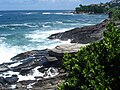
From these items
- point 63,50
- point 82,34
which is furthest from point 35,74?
point 82,34

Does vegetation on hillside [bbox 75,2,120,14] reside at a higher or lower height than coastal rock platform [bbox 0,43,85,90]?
lower

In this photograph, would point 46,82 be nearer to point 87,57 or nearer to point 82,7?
point 87,57

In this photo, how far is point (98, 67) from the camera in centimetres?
1497

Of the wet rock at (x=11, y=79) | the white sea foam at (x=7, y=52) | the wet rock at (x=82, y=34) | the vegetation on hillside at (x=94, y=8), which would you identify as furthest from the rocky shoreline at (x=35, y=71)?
the vegetation on hillside at (x=94, y=8)

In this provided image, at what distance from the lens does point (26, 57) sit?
3719 centimetres

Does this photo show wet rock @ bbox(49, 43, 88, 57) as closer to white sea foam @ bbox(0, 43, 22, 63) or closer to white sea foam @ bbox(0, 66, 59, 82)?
white sea foam @ bbox(0, 66, 59, 82)

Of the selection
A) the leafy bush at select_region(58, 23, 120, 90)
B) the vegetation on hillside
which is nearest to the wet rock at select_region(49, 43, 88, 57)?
the leafy bush at select_region(58, 23, 120, 90)

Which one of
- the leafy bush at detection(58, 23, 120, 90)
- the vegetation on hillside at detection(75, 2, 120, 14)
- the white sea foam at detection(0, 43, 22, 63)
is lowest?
the vegetation on hillside at detection(75, 2, 120, 14)

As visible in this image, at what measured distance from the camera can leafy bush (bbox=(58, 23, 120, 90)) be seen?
48.3 ft

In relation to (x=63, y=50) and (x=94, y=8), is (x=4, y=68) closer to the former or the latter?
(x=63, y=50)

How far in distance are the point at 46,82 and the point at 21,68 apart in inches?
240

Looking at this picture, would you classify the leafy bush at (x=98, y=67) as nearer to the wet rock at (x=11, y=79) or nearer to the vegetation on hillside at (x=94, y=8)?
the wet rock at (x=11, y=79)

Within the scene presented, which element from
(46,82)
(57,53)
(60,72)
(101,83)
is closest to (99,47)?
(101,83)

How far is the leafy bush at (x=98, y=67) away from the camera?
14.7 m
